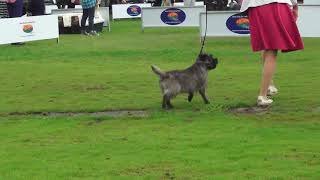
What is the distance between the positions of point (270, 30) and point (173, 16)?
14.4 metres

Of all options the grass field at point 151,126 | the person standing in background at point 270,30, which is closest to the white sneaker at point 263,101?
the person standing in background at point 270,30

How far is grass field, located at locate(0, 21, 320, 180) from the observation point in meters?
6.16

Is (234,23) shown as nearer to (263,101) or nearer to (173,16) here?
(173,16)

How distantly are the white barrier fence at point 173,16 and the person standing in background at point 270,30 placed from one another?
45.5 feet

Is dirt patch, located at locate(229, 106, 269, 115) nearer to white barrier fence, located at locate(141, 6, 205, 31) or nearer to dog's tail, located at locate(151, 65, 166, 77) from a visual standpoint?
dog's tail, located at locate(151, 65, 166, 77)

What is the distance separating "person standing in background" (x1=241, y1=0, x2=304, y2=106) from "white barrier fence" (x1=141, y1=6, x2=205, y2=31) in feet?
45.5

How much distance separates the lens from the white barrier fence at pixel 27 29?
19.0m

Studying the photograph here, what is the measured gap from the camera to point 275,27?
8.94m

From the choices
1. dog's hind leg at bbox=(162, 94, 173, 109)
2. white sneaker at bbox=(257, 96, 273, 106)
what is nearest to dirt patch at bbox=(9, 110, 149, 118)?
dog's hind leg at bbox=(162, 94, 173, 109)

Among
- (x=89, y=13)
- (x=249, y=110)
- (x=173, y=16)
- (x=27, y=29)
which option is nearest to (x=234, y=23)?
(x=173, y=16)

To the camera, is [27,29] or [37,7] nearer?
[27,29]

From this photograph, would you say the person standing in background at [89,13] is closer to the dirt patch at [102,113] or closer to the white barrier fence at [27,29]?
the white barrier fence at [27,29]

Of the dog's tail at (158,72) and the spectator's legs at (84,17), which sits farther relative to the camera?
the spectator's legs at (84,17)

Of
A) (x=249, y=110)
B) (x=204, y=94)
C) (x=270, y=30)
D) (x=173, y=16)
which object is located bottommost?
(x=173, y=16)
